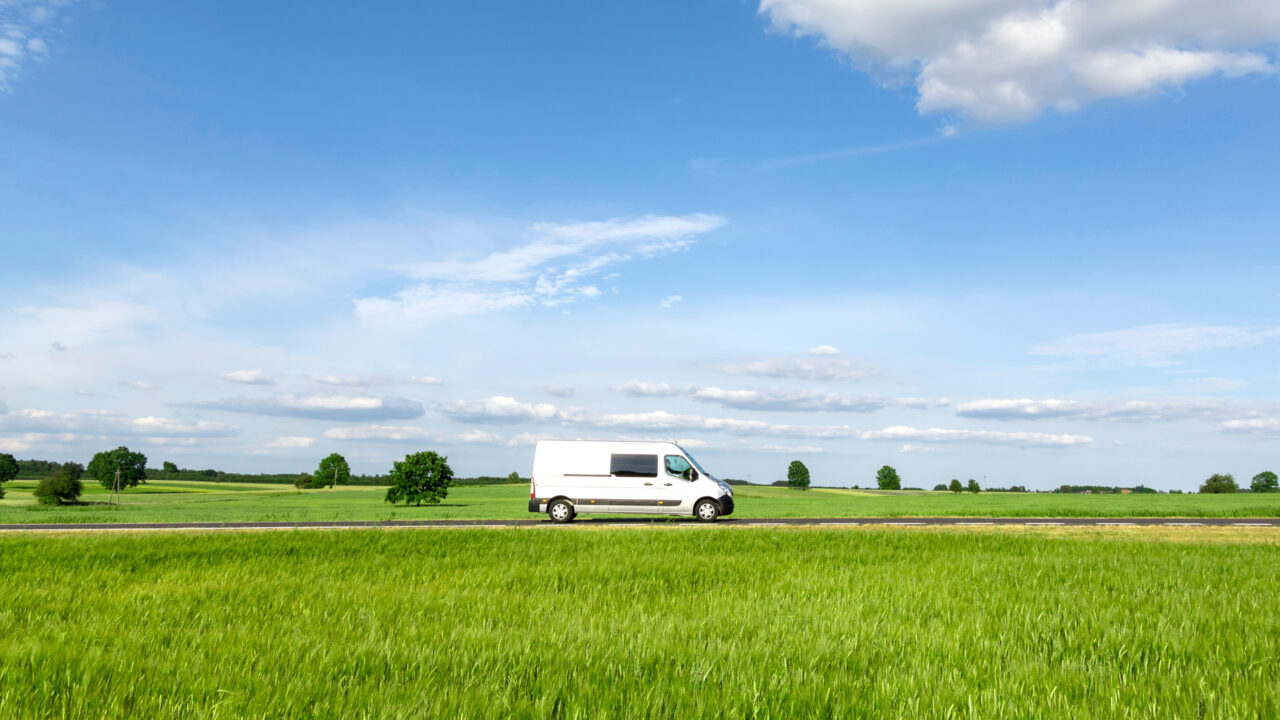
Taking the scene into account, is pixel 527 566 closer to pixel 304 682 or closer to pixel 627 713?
pixel 304 682

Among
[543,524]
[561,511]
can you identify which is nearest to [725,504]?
[561,511]

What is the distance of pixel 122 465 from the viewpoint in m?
130

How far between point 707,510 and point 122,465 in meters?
140

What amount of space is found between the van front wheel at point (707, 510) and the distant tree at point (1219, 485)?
11796 cm

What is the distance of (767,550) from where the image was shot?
45.6 feet

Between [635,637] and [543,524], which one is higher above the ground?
[635,637]

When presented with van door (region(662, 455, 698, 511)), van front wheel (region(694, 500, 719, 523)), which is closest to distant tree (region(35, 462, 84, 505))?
van door (region(662, 455, 698, 511))

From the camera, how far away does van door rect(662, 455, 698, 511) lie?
27.2m

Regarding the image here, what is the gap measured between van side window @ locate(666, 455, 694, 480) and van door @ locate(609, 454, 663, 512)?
0.48 metres

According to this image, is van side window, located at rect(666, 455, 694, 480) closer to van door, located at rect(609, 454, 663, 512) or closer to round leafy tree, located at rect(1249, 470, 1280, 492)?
van door, located at rect(609, 454, 663, 512)

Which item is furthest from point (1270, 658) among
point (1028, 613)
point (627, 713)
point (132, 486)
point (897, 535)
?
point (132, 486)

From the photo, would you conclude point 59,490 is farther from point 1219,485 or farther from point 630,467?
point 1219,485

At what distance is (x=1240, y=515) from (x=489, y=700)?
4216 centimetres

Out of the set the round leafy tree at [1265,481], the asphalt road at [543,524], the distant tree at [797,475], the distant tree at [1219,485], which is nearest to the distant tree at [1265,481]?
the round leafy tree at [1265,481]
